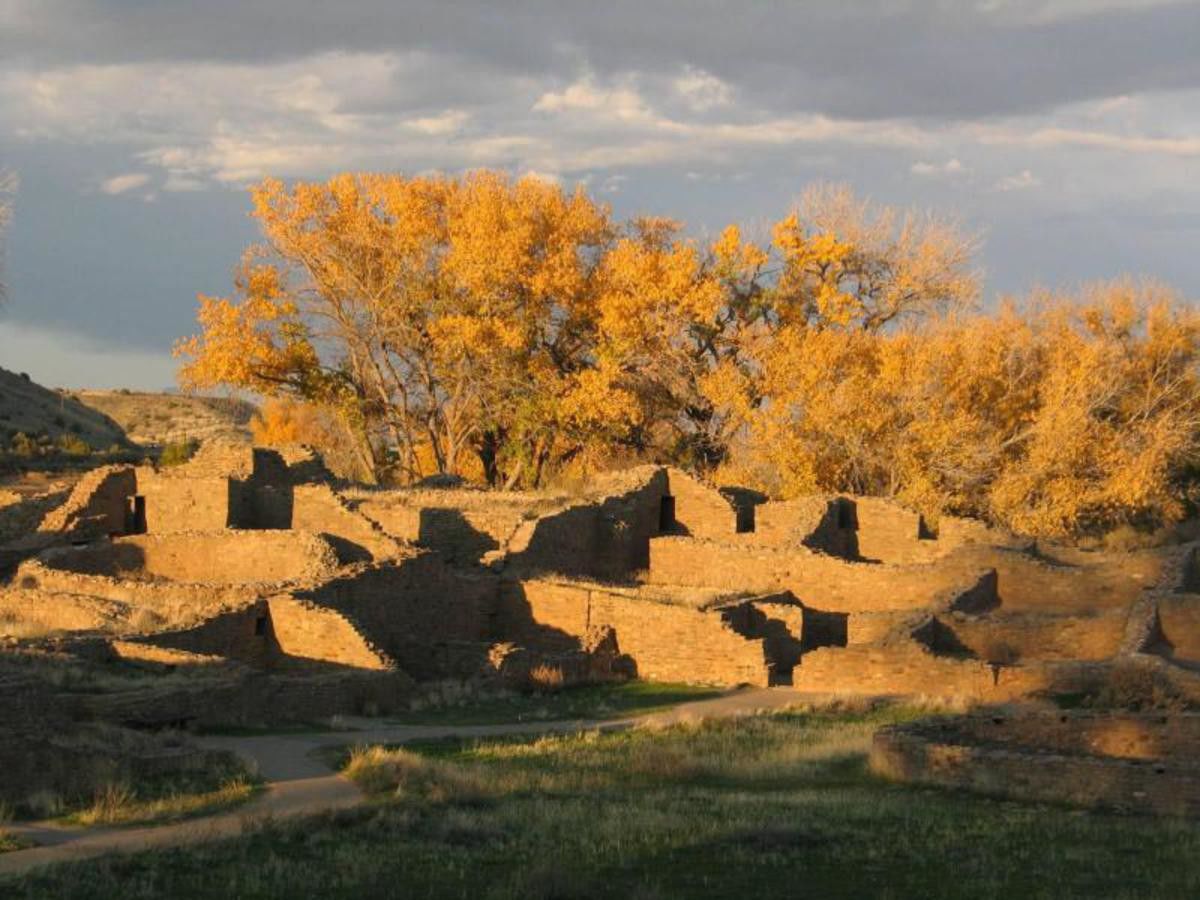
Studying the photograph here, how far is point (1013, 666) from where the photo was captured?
24.4 m

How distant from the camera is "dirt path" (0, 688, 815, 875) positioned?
13523 millimetres

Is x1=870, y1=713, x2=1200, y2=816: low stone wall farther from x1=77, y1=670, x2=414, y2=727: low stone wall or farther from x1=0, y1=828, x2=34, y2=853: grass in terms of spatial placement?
x1=0, y1=828, x2=34, y2=853: grass

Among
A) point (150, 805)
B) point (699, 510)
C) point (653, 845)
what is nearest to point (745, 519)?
point (699, 510)

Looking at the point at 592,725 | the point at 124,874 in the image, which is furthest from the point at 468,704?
the point at 124,874

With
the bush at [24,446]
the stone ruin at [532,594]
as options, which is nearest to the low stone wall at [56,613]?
the stone ruin at [532,594]

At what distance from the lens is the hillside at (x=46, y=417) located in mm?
71062

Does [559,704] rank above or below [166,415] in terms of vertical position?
below

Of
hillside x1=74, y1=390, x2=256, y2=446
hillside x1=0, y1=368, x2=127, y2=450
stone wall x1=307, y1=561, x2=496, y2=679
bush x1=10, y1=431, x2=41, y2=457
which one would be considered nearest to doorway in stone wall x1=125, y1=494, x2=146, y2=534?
stone wall x1=307, y1=561, x2=496, y2=679

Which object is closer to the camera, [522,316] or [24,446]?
[522,316]

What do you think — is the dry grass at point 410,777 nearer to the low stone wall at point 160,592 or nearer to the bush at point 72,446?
the low stone wall at point 160,592

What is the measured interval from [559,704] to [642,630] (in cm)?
294

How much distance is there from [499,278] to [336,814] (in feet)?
106

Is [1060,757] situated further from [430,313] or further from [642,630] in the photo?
[430,313]

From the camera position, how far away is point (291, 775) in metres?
17.3
